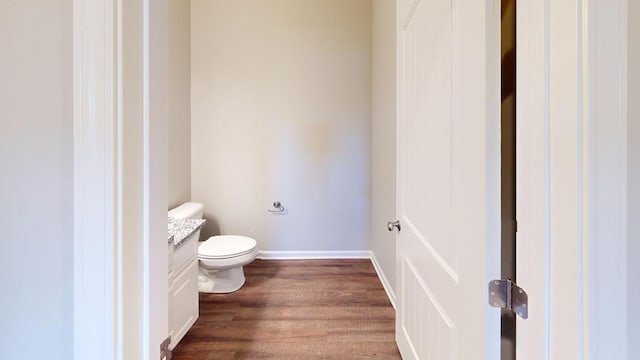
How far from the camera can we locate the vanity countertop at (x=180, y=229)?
6.08ft

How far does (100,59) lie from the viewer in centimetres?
51

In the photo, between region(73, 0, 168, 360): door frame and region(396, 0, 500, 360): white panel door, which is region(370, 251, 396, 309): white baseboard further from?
region(73, 0, 168, 360): door frame

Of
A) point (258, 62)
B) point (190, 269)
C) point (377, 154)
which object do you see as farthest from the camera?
point (258, 62)

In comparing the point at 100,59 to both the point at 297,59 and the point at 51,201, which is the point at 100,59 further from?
the point at 297,59

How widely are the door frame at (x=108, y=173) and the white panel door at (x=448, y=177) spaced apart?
28.9 inches

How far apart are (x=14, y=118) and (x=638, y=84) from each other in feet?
3.21

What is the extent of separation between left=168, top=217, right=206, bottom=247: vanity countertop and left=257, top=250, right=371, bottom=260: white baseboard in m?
1.27

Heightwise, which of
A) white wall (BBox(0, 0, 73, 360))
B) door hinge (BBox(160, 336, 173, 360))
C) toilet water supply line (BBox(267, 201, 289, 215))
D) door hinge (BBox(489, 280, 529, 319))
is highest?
white wall (BBox(0, 0, 73, 360))

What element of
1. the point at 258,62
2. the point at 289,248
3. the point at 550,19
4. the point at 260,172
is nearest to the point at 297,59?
the point at 258,62

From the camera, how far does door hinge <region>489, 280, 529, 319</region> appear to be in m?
0.68

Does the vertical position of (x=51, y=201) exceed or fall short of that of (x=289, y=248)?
it exceeds it

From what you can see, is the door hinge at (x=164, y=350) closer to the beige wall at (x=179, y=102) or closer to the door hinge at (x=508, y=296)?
the door hinge at (x=508, y=296)

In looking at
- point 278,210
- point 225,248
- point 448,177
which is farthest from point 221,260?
point 448,177

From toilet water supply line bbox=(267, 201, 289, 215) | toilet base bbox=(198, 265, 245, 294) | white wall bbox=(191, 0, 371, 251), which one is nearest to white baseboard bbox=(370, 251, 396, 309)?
white wall bbox=(191, 0, 371, 251)
